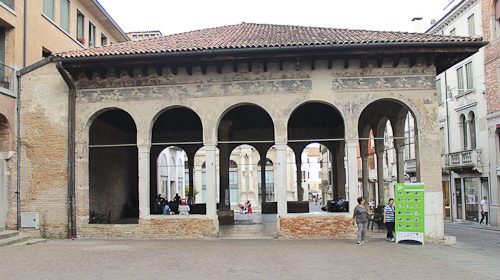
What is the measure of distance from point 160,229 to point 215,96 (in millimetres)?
4344

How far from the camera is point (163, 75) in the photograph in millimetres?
15484

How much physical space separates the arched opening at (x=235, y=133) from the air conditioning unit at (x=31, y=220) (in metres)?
7.16

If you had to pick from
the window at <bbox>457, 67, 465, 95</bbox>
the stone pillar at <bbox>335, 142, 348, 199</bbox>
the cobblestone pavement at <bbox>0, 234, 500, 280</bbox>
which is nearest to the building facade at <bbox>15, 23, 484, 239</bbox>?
the cobblestone pavement at <bbox>0, 234, 500, 280</bbox>

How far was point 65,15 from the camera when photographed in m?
21.6

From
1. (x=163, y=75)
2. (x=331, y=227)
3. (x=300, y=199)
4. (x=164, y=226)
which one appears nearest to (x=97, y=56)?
(x=163, y=75)

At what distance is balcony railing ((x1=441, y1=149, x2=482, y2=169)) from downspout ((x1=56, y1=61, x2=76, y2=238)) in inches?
764

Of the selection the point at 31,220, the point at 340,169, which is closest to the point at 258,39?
the point at 31,220

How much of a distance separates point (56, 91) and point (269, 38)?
695 centimetres

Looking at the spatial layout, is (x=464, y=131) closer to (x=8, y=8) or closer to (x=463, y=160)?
(x=463, y=160)

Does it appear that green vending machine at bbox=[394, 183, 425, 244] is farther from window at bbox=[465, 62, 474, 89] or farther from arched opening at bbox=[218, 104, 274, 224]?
window at bbox=[465, 62, 474, 89]

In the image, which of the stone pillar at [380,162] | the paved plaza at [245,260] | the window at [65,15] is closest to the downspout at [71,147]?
the paved plaza at [245,260]

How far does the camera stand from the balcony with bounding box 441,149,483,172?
991 inches

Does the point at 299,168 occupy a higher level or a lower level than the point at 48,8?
lower

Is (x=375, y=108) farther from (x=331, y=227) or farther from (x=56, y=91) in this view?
(x=56, y=91)
